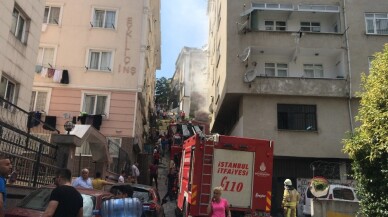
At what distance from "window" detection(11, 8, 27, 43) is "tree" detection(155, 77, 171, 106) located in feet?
189

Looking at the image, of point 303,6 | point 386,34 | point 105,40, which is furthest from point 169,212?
point 386,34

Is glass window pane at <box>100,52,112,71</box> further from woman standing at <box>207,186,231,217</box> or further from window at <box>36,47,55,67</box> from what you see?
woman standing at <box>207,186,231,217</box>

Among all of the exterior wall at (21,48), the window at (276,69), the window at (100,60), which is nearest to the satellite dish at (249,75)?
the window at (276,69)

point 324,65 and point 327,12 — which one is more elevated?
point 327,12

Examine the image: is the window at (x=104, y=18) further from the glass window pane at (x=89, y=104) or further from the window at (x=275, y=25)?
the window at (x=275, y=25)

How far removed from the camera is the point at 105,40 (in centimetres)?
2469

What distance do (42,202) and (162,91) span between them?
226 feet

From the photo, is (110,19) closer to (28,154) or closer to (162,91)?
(28,154)

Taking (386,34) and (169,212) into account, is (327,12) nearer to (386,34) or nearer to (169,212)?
(386,34)

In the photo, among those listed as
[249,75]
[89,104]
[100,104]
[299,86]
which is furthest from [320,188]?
[89,104]

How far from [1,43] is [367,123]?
1256 cm

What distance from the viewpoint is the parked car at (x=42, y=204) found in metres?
7.32

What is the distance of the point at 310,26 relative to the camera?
25094 millimetres

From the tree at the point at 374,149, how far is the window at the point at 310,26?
38.3ft
